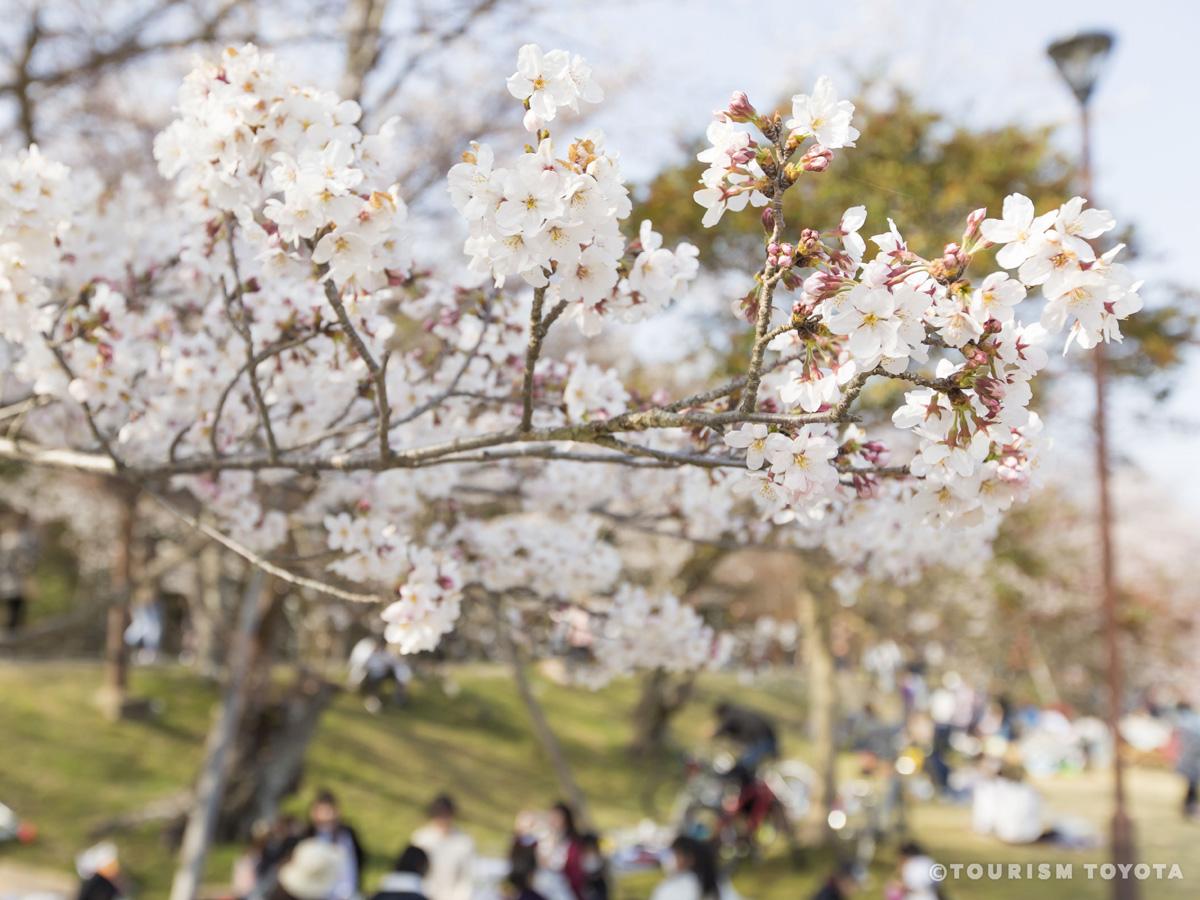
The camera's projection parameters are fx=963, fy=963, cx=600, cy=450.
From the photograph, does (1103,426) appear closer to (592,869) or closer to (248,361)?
(592,869)

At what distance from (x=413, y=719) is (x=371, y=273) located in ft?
41.4

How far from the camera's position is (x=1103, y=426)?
800cm

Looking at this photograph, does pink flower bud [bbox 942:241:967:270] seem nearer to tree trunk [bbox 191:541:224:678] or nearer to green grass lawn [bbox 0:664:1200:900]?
green grass lawn [bbox 0:664:1200:900]

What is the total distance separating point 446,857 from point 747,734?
13.6 ft

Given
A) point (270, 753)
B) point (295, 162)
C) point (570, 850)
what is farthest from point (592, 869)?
point (295, 162)

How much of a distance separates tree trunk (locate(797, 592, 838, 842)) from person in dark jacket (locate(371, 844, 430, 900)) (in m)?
5.18

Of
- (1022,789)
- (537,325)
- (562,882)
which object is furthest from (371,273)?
(1022,789)

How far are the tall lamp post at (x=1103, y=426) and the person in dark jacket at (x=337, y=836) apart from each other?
6111 mm

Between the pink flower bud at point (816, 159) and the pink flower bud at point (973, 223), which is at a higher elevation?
the pink flower bud at point (816, 159)

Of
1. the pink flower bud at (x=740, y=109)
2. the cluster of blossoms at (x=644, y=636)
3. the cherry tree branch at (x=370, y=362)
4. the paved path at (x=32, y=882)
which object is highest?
the pink flower bud at (x=740, y=109)

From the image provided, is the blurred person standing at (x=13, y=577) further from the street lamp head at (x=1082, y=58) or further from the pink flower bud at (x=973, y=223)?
the pink flower bud at (x=973, y=223)

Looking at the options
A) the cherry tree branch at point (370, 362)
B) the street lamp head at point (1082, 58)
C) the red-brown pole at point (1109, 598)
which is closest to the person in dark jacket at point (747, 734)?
the red-brown pole at point (1109, 598)

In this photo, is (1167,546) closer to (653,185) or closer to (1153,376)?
(1153,376)

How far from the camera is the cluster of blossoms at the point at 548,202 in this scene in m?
1.83
